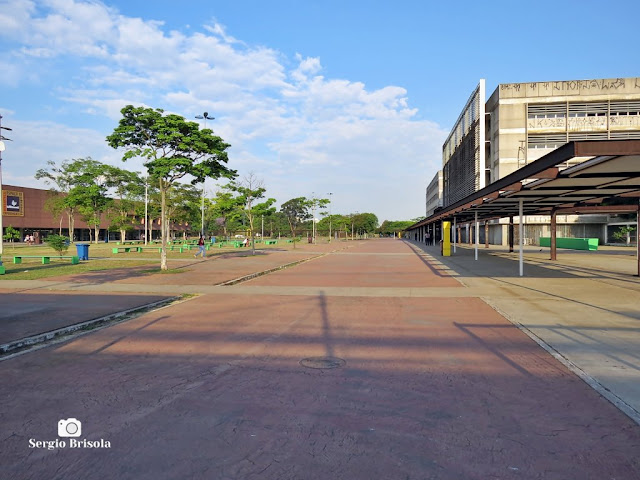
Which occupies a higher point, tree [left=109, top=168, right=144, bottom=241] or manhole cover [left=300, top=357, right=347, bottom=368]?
tree [left=109, top=168, right=144, bottom=241]

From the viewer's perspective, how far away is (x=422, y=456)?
137 inches

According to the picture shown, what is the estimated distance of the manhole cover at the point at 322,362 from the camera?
596cm

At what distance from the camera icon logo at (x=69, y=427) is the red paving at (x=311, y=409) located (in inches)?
3.6

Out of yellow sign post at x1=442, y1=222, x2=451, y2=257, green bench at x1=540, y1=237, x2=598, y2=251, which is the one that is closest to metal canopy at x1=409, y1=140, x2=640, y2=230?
yellow sign post at x1=442, y1=222, x2=451, y2=257

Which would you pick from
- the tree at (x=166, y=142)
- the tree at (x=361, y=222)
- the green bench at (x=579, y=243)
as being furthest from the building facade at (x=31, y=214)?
the tree at (x=361, y=222)

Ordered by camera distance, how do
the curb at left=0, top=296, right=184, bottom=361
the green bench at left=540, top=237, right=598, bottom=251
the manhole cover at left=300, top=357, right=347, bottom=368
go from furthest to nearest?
the green bench at left=540, top=237, right=598, bottom=251
the curb at left=0, top=296, right=184, bottom=361
the manhole cover at left=300, top=357, right=347, bottom=368

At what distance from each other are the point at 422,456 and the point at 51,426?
353 cm

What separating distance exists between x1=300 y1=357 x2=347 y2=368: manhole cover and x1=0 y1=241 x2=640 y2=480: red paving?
0.14m

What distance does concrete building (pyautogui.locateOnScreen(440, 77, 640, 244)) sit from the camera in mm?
51000

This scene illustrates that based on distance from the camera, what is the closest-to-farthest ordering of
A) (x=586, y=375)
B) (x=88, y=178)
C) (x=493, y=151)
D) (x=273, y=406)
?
1. (x=273, y=406)
2. (x=586, y=375)
3. (x=88, y=178)
4. (x=493, y=151)

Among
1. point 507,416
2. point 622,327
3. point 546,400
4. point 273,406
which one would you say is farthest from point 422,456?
point 622,327

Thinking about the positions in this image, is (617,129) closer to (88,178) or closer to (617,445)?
(617,445)

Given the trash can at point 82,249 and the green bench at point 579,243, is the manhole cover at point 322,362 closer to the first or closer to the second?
the trash can at point 82,249

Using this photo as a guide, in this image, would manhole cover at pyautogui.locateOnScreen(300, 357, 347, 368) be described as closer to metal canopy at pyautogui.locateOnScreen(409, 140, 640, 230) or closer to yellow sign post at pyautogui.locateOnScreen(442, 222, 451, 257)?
metal canopy at pyautogui.locateOnScreen(409, 140, 640, 230)
